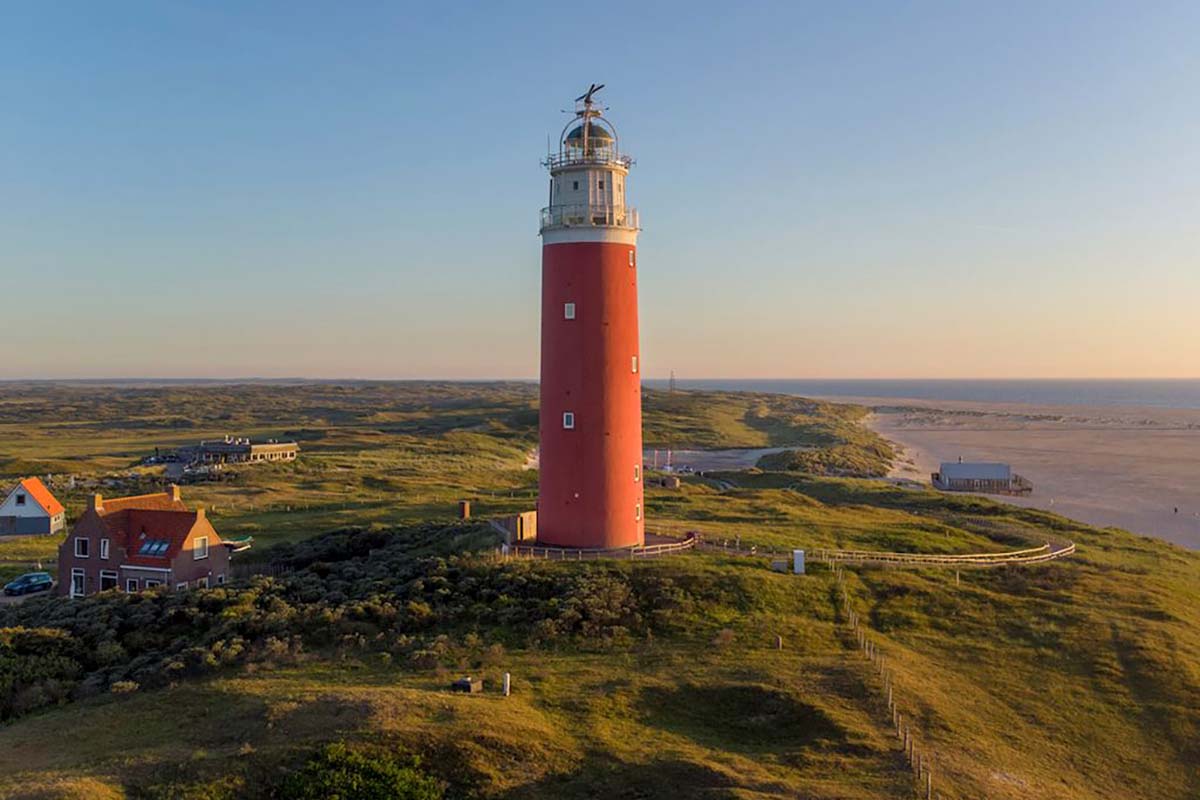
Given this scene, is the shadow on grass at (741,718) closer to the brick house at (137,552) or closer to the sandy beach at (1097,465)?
the brick house at (137,552)

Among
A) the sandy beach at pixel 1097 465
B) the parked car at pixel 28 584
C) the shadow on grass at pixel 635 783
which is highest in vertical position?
the shadow on grass at pixel 635 783

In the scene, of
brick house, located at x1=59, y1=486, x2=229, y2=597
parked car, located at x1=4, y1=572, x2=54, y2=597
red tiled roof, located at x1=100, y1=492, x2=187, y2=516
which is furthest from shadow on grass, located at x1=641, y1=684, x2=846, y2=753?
parked car, located at x1=4, y1=572, x2=54, y2=597

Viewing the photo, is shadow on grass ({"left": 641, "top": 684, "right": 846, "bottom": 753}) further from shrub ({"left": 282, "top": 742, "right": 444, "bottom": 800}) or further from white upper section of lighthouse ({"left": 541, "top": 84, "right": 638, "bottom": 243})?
white upper section of lighthouse ({"left": 541, "top": 84, "right": 638, "bottom": 243})

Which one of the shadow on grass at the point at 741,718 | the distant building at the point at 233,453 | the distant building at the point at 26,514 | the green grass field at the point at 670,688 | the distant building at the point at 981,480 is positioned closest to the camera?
the green grass field at the point at 670,688

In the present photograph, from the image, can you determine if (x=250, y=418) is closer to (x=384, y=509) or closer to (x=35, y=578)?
(x=384, y=509)

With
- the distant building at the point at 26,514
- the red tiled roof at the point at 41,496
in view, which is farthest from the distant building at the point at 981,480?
the distant building at the point at 26,514

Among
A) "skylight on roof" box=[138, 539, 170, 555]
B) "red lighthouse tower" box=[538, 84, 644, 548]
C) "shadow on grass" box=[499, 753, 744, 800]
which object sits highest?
"red lighthouse tower" box=[538, 84, 644, 548]

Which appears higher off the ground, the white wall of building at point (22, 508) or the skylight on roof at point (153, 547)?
the skylight on roof at point (153, 547)
